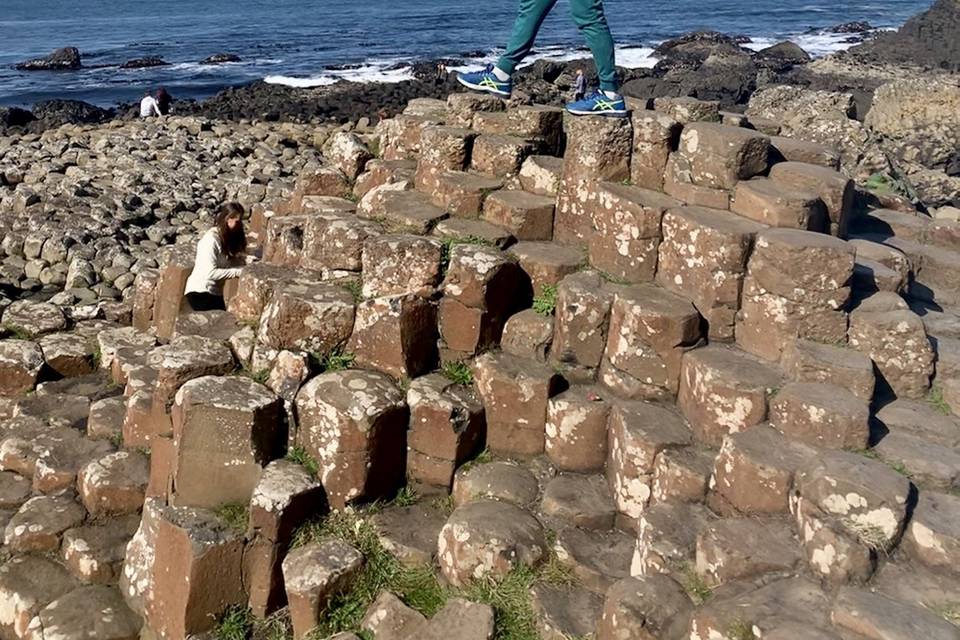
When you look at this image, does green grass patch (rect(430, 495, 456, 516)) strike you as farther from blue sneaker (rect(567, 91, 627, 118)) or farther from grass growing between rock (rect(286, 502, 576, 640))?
blue sneaker (rect(567, 91, 627, 118))

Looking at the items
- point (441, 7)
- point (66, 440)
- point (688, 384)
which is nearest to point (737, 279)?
point (688, 384)

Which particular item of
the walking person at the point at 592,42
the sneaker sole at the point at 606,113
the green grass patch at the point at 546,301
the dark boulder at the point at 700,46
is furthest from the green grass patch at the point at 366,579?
the dark boulder at the point at 700,46

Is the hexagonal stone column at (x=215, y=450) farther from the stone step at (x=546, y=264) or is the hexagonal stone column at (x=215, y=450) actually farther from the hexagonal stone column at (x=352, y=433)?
the stone step at (x=546, y=264)

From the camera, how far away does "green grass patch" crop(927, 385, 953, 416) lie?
22.4ft

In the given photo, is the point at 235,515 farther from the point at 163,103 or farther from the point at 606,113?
the point at 163,103

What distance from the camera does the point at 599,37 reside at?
8.34 meters

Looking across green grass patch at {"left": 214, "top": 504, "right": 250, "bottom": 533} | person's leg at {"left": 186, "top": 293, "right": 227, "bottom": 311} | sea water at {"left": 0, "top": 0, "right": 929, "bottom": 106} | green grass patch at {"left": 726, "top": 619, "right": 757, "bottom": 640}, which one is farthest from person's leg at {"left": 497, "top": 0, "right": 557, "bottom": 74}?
sea water at {"left": 0, "top": 0, "right": 929, "bottom": 106}

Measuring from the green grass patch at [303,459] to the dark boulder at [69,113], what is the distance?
86.1 ft

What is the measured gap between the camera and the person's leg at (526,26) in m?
8.68

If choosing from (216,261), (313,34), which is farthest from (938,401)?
(313,34)

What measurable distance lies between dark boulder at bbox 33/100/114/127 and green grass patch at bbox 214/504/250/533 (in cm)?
2644

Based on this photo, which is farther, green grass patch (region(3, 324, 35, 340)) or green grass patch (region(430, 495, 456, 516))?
green grass patch (region(3, 324, 35, 340))

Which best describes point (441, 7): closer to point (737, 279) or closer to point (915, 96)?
point (915, 96)

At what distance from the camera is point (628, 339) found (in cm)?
730
